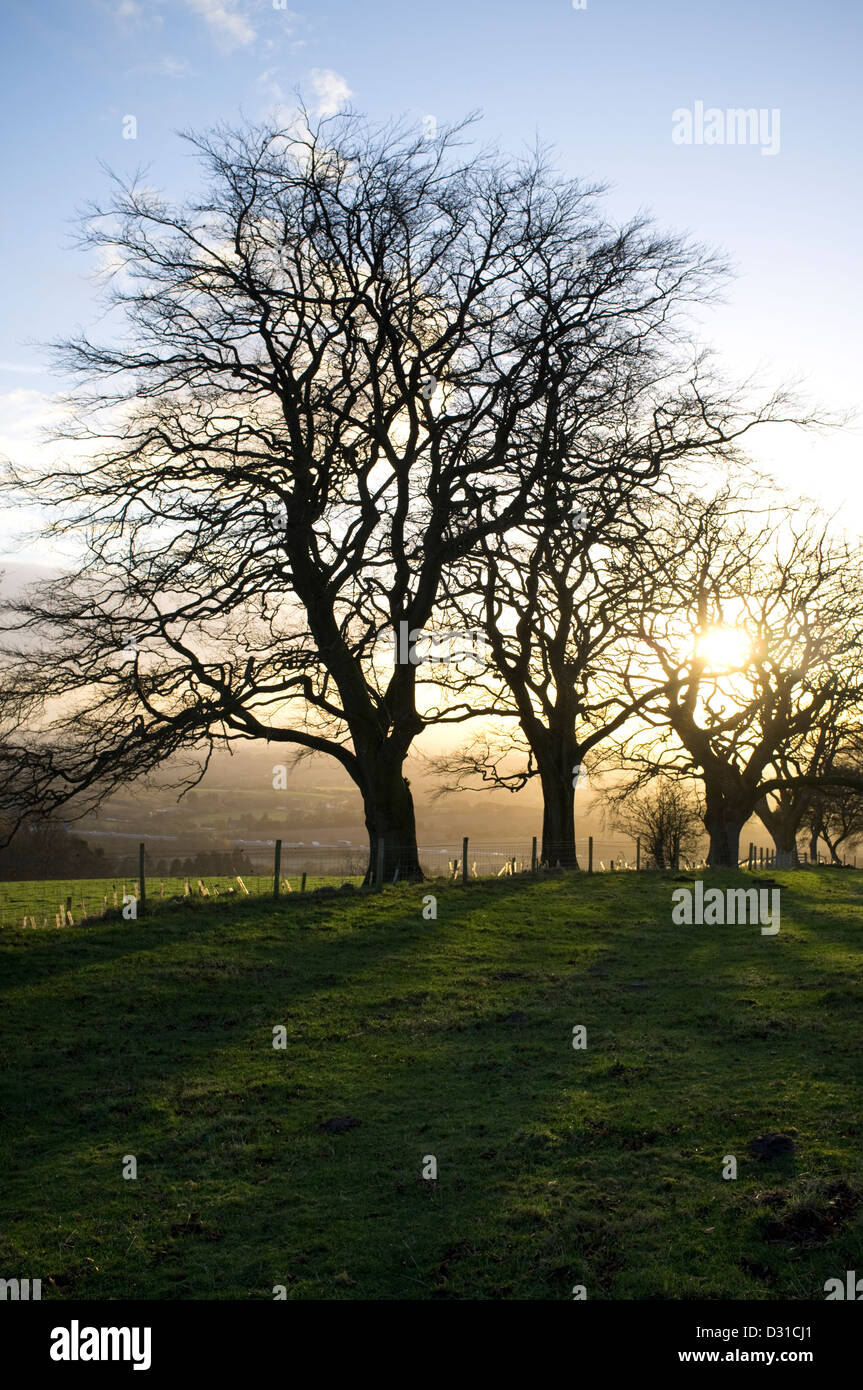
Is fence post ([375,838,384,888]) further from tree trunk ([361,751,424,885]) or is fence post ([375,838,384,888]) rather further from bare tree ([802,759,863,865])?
bare tree ([802,759,863,865])

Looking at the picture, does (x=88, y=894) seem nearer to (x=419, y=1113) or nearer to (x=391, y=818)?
(x=391, y=818)

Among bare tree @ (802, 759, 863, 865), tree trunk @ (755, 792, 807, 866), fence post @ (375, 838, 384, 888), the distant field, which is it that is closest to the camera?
the distant field

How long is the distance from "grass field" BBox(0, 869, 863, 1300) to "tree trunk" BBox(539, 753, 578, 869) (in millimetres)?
12201

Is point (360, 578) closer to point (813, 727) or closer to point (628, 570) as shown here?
point (628, 570)

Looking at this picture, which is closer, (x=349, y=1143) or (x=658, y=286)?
(x=349, y=1143)

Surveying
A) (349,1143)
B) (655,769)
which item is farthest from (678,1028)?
(655,769)

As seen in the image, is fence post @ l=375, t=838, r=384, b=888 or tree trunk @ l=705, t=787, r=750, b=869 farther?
tree trunk @ l=705, t=787, r=750, b=869

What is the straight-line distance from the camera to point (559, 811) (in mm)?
30875

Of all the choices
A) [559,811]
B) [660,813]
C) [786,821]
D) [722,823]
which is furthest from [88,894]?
[786,821]

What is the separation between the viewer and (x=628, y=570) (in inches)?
957

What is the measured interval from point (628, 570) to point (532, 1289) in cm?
1948

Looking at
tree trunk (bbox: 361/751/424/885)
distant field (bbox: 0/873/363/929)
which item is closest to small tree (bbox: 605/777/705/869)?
distant field (bbox: 0/873/363/929)

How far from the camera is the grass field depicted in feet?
22.9
